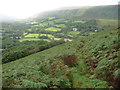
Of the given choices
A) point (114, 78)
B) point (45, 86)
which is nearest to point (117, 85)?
point (114, 78)

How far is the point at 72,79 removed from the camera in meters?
13.5

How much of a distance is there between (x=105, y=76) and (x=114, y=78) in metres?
1.25

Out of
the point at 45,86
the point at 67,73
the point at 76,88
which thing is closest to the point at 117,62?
the point at 76,88

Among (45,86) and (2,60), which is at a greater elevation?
(45,86)

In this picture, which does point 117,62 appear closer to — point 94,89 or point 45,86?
point 94,89

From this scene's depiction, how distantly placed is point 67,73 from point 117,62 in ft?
20.5

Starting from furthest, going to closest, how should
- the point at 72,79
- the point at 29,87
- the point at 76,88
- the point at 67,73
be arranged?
the point at 67,73 < the point at 72,79 < the point at 76,88 < the point at 29,87

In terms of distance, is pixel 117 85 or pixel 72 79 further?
pixel 72 79

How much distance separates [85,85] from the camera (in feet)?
38.7

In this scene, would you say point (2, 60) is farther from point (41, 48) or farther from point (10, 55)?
point (41, 48)

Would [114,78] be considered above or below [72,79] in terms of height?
above

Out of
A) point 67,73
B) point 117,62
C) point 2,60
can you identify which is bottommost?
point 2,60

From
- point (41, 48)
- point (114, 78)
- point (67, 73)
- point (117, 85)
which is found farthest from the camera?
point (41, 48)

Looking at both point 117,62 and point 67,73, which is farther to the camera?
point 67,73
